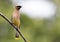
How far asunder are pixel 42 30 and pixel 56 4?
4.19ft

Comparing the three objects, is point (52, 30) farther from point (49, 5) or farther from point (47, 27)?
point (49, 5)

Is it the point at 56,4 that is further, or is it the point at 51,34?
the point at 56,4

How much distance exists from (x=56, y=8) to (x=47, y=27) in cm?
82

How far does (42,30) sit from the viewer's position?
8.41 m

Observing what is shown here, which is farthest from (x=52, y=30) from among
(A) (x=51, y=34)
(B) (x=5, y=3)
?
(B) (x=5, y=3)

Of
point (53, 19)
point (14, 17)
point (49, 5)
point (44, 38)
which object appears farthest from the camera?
point (49, 5)

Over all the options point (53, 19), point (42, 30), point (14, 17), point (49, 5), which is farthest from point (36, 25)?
point (14, 17)

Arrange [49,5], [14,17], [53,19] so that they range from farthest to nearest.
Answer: [49,5] → [53,19] → [14,17]

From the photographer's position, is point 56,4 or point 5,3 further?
point 56,4

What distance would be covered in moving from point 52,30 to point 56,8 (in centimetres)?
90

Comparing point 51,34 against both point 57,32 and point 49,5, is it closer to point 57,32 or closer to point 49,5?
point 57,32

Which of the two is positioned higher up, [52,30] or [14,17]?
[14,17]

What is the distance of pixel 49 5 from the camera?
986 cm

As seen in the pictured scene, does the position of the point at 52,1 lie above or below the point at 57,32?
above
